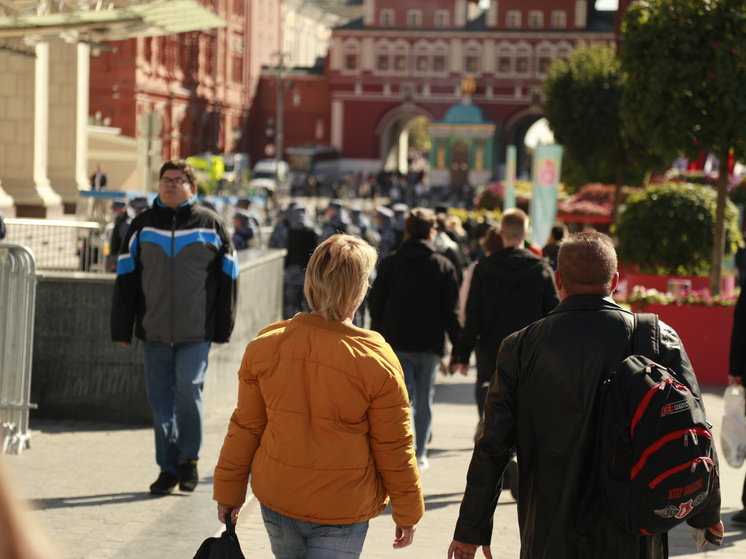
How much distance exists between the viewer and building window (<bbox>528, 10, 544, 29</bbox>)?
254 ft

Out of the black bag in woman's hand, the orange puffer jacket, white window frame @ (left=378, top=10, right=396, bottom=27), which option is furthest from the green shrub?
white window frame @ (left=378, top=10, right=396, bottom=27)

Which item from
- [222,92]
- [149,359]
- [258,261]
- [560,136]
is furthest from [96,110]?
[149,359]

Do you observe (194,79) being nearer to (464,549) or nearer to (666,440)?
(464,549)

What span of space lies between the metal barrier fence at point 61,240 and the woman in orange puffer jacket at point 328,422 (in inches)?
284

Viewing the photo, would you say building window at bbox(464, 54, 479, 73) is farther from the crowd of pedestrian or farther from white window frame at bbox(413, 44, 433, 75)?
the crowd of pedestrian

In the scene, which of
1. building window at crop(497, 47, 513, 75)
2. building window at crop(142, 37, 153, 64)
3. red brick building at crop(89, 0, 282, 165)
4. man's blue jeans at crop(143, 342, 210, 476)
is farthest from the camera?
building window at crop(497, 47, 513, 75)

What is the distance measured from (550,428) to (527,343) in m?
0.28

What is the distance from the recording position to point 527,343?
3.51m

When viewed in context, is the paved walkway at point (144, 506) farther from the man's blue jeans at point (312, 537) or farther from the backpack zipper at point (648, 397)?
the backpack zipper at point (648, 397)

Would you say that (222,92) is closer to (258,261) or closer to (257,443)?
(258,261)

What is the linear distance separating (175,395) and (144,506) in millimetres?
646

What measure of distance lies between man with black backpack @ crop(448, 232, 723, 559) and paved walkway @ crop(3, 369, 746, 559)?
2257 mm

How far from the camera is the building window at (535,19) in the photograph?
77.4m

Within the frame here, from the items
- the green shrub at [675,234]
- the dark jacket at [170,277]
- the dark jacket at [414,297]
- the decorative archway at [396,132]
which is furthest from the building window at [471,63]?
the dark jacket at [170,277]
